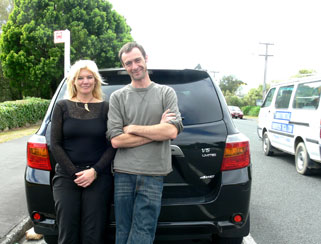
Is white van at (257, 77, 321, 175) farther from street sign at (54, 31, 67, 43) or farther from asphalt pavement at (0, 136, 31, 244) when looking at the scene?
street sign at (54, 31, 67, 43)

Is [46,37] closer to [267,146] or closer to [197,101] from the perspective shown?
[267,146]

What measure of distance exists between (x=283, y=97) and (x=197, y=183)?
5.95m

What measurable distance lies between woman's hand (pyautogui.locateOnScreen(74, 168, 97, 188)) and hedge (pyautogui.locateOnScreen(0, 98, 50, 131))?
12.6m

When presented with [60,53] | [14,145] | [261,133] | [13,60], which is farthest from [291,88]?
[13,60]

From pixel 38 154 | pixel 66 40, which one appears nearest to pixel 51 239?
pixel 38 154

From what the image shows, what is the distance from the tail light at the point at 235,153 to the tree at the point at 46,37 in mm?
21602

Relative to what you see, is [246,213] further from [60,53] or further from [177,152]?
[60,53]

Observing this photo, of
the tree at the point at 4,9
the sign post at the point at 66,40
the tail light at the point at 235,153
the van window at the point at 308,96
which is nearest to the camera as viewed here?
the tail light at the point at 235,153

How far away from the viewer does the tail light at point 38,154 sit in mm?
2480

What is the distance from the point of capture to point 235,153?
98.4 inches

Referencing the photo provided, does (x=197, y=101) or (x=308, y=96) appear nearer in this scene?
(x=197, y=101)

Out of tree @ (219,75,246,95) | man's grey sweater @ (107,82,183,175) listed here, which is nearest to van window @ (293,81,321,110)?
man's grey sweater @ (107,82,183,175)

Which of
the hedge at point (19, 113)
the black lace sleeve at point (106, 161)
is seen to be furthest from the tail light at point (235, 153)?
the hedge at point (19, 113)

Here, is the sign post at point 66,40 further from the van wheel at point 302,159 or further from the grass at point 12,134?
the van wheel at point 302,159
